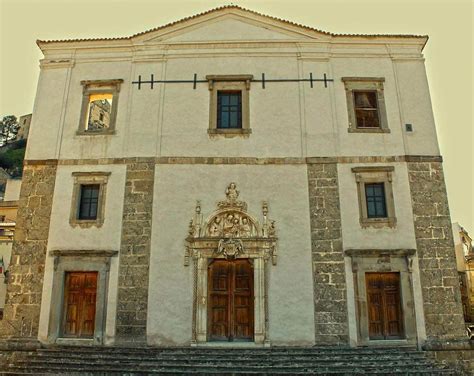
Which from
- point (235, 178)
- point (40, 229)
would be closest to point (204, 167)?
point (235, 178)

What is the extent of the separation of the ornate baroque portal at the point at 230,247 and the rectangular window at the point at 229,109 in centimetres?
227

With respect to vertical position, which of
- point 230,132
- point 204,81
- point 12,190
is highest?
point 12,190

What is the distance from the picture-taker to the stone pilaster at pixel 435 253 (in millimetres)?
12539

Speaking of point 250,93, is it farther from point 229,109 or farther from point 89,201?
point 89,201

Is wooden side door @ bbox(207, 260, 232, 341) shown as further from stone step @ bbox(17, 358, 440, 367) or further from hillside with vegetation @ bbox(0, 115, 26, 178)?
hillside with vegetation @ bbox(0, 115, 26, 178)

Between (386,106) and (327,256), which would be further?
(386,106)

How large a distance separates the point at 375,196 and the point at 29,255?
10922 mm

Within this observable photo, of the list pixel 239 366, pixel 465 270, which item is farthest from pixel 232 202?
pixel 465 270

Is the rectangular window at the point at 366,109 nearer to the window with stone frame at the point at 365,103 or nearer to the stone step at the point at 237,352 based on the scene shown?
the window with stone frame at the point at 365,103

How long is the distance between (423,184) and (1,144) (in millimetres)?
76773

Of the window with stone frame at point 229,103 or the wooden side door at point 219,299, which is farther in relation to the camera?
the window with stone frame at point 229,103

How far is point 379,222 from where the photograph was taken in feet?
43.8

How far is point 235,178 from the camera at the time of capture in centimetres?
1390

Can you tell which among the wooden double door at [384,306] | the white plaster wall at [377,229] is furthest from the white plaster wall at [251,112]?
the wooden double door at [384,306]
